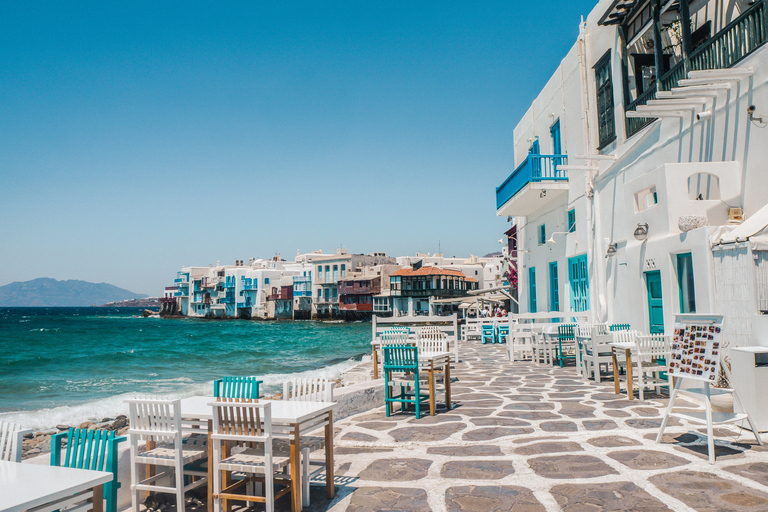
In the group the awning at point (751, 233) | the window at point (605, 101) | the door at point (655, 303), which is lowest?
the door at point (655, 303)

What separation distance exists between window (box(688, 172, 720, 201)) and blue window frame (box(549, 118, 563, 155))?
6.58 m

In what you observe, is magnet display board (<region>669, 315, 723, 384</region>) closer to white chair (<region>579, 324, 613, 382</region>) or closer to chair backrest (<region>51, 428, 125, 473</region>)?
white chair (<region>579, 324, 613, 382</region>)

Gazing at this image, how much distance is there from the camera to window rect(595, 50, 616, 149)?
12523 millimetres

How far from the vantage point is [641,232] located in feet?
31.7

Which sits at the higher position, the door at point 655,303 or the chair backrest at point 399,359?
the door at point 655,303

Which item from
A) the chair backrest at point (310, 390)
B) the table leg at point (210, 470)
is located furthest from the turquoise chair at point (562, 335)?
the table leg at point (210, 470)

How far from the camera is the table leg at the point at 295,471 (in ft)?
13.3

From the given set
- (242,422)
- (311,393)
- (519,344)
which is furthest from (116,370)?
(242,422)

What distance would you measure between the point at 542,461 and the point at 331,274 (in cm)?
6796

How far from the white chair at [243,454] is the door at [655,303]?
753cm

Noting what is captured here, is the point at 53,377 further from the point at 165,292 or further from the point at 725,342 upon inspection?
the point at 165,292

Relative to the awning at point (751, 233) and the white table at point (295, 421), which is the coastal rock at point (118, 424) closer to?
the white table at point (295, 421)

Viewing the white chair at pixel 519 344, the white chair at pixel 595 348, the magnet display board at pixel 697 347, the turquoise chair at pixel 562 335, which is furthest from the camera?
the white chair at pixel 519 344

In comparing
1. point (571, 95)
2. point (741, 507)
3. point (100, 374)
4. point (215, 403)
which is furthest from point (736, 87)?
point (100, 374)
